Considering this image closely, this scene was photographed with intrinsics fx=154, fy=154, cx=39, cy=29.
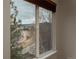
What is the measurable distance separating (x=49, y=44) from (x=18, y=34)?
2.15 meters

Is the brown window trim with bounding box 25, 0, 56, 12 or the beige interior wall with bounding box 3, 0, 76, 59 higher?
the brown window trim with bounding box 25, 0, 56, 12

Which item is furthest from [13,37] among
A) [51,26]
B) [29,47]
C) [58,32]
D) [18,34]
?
[58,32]

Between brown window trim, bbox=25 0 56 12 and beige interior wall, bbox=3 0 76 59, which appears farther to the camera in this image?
beige interior wall, bbox=3 0 76 59

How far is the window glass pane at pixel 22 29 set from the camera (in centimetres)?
242

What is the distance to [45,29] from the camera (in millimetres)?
4242

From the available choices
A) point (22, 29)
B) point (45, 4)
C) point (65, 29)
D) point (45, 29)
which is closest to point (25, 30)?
point (22, 29)

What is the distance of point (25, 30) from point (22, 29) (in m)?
0.16

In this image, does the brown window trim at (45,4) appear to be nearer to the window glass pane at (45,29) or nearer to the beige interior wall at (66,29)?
the window glass pane at (45,29)

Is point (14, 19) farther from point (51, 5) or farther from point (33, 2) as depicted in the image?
point (51, 5)

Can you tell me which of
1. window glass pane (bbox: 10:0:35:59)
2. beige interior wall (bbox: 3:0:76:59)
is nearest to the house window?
window glass pane (bbox: 10:0:35:59)

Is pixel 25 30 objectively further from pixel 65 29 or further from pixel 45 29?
pixel 65 29

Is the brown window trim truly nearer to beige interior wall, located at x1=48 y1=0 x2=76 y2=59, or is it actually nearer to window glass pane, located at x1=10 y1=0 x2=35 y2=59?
window glass pane, located at x1=10 y1=0 x2=35 y2=59

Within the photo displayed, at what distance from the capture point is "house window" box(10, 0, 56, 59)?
8.00 ft

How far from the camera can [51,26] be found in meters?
4.80
